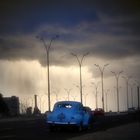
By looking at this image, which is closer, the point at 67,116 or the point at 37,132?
the point at 37,132

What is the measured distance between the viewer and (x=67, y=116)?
3141cm

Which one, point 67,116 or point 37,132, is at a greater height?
point 67,116

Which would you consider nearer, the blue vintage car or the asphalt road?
the asphalt road

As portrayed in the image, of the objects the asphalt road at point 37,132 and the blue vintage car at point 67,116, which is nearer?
the asphalt road at point 37,132

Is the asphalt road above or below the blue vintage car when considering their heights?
below

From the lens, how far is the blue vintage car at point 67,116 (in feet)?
103

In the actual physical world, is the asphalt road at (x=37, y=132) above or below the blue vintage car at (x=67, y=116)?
below

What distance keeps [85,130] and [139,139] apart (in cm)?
1078

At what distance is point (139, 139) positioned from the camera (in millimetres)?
23594

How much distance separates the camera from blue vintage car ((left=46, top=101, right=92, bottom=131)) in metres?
31.3

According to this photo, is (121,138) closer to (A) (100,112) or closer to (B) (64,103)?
(B) (64,103)

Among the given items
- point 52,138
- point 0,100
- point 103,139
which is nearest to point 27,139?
point 52,138

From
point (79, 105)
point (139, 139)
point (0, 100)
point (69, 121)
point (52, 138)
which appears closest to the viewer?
point (139, 139)

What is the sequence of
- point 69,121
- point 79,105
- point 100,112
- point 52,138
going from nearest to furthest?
point 52,138, point 69,121, point 79,105, point 100,112
